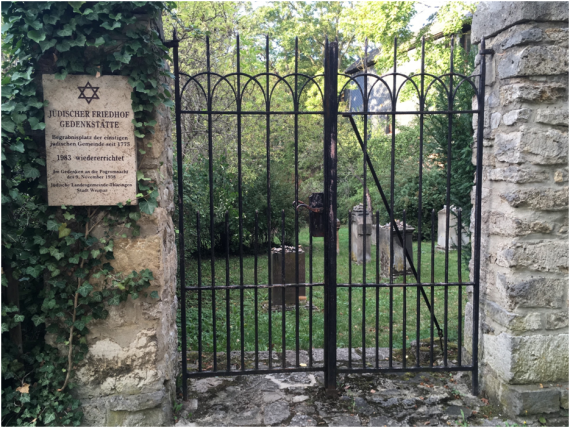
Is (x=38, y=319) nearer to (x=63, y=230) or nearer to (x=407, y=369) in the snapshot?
(x=63, y=230)

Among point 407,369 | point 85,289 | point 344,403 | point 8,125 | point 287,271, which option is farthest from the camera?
point 287,271

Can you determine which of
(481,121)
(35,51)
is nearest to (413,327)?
(481,121)

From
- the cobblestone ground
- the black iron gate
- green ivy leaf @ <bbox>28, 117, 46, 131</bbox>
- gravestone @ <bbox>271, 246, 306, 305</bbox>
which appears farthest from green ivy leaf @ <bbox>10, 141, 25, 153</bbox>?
gravestone @ <bbox>271, 246, 306, 305</bbox>

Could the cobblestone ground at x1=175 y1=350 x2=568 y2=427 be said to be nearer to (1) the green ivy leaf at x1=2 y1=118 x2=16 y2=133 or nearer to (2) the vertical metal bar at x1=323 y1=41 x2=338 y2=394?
(2) the vertical metal bar at x1=323 y1=41 x2=338 y2=394

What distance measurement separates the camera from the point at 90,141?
288cm

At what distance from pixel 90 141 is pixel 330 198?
1760 millimetres

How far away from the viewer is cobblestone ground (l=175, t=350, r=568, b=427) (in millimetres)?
3160

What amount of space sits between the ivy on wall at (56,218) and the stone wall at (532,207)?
243 centimetres

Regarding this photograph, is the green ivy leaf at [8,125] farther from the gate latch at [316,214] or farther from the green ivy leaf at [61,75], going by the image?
the gate latch at [316,214]

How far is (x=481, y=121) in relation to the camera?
3441 millimetres

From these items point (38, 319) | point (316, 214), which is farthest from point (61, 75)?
point (316, 214)

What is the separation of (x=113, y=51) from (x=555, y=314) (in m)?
3.58

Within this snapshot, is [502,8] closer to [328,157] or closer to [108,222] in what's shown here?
[328,157]

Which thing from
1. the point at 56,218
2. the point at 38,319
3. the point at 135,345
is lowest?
the point at 135,345
